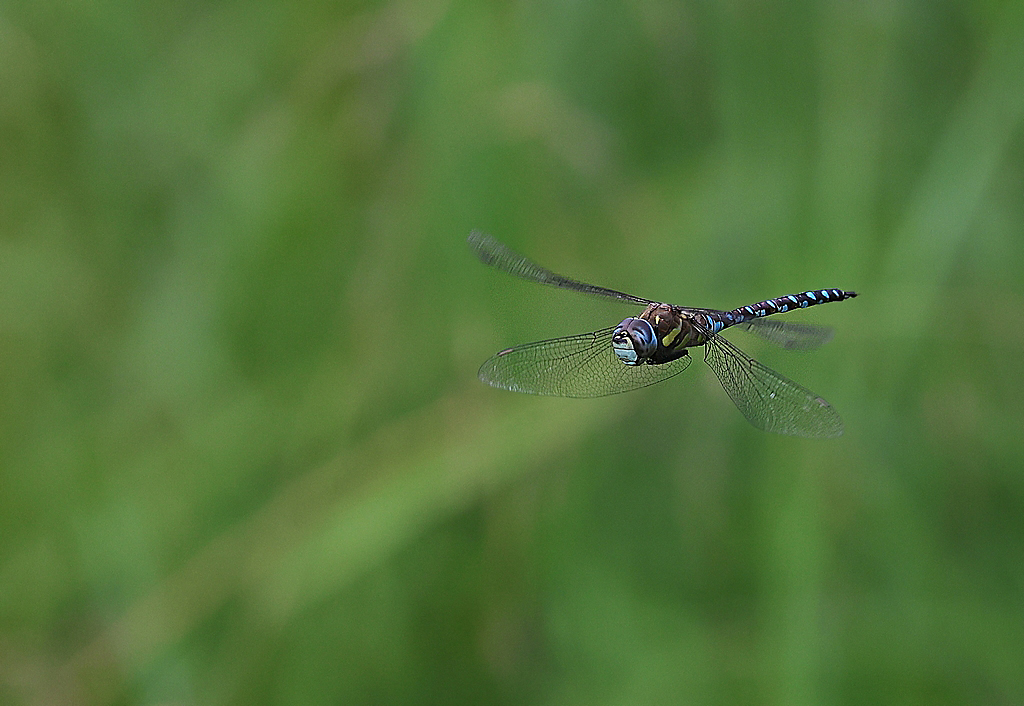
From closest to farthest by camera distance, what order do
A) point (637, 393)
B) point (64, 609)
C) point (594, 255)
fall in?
point (64, 609) → point (637, 393) → point (594, 255)

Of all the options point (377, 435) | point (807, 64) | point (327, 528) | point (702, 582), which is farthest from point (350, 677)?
point (807, 64)

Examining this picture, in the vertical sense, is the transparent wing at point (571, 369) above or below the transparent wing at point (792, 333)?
above

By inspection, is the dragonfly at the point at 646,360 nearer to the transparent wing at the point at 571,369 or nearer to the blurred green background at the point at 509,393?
the transparent wing at the point at 571,369

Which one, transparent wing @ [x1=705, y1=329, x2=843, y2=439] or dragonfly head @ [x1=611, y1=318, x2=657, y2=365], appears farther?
dragonfly head @ [x1=611, y1=318, x2=657, y2=365]

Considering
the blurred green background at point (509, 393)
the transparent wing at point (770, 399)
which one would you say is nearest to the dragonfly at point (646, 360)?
the transparent wing at point (770, 399)

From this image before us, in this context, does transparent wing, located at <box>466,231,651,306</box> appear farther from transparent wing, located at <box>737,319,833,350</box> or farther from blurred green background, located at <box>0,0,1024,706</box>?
blurred green background, located at <box>0,0,1024,706</box>

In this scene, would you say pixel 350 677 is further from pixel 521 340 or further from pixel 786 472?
pixel 786 472

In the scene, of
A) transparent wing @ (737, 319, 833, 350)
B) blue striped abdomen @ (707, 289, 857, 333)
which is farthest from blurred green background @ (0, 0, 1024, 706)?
transparent wing @ (737, 319, 833, 350)
